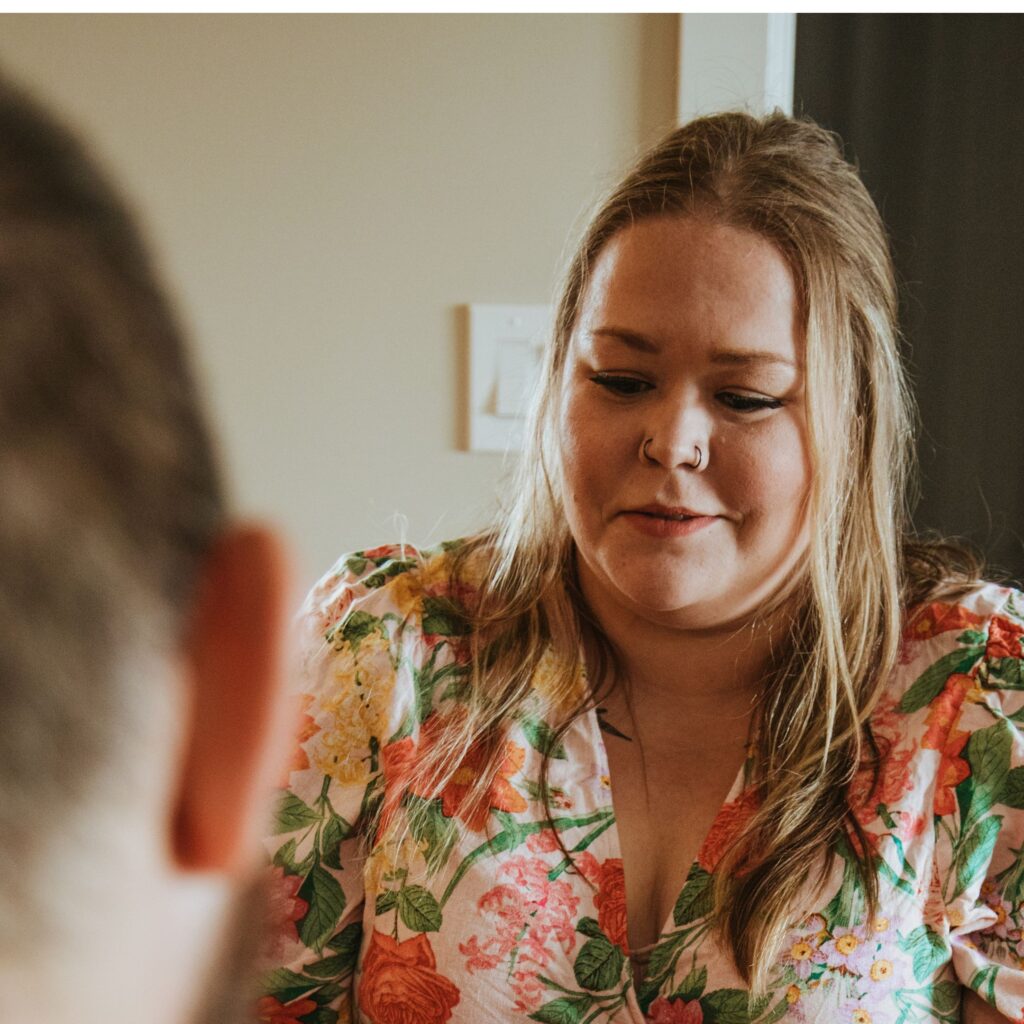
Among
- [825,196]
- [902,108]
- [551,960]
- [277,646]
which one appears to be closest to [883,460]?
[825,196]

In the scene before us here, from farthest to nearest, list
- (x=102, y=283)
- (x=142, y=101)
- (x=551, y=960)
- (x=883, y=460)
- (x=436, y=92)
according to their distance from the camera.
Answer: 1. (x=436, y=92)
2. (x=883, y=460)
3. (x=551, y=960)
4. (x=142, y=101)
5. (x=102, y=283)

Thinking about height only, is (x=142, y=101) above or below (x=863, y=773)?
above

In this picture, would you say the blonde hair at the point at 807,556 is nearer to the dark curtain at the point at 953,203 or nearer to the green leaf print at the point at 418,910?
the green leaf print at the point at 418,910

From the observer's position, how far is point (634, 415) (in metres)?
0.85

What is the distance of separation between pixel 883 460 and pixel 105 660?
2.92 ft

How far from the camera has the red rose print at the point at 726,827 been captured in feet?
2.85

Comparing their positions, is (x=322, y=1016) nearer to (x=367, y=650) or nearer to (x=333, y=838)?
(x=333, y=838)

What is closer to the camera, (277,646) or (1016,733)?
(277,646)

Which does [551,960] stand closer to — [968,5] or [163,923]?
[163,923]

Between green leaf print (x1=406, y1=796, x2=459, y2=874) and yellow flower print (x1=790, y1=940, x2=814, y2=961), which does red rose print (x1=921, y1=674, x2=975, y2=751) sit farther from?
green leaf print (x1=406, y1=796, x2=459, y2=874)

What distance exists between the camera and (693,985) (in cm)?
82

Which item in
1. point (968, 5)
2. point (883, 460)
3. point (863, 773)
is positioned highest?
point (968, 5)


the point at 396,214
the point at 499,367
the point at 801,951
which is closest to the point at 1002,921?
the point at 801,951

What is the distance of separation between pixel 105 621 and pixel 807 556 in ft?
2.72
